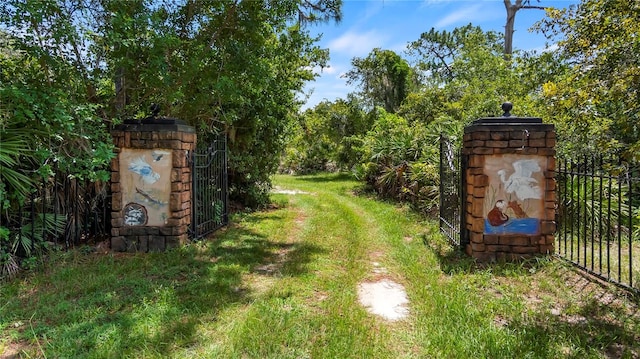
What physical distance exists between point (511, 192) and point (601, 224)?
69.5 inches

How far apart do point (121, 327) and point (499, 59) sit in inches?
592

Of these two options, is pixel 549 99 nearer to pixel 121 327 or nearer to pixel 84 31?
pixel 121 327

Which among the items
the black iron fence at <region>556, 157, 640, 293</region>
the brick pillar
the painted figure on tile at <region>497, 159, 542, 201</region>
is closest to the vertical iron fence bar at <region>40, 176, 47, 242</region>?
the brick pillar

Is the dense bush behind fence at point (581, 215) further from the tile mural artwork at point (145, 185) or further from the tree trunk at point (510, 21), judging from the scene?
the tree trunk at point (510, 21)

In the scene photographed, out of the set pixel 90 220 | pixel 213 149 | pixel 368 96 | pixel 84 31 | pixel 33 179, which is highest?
pixel 368 96

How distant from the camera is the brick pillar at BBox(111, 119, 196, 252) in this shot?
5.09 m

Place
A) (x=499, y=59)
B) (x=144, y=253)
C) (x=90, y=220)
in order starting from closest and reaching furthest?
(x=144, y=253) → (x=90, y=220) → (x=499, y=59)

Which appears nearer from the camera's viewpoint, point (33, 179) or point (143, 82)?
point (33, 179)

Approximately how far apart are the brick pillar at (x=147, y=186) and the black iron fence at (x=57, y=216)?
0.46 m

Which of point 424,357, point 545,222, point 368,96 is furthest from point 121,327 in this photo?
point 368,96

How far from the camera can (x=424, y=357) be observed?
2.56 meters

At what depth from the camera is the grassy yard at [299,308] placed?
263 centimetres

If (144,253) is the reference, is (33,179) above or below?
above

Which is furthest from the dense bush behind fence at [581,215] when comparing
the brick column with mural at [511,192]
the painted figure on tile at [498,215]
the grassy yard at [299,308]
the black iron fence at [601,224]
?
the grassy yard at [299,308]
